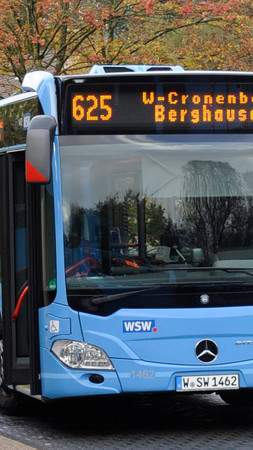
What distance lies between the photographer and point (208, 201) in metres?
7.99

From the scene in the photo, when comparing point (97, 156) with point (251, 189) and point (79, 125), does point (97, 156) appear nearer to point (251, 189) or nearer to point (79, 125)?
point (79, 125)

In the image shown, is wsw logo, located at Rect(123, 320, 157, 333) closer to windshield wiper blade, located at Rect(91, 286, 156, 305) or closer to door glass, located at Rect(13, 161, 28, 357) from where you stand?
windshield wiper blade, located at Rect(91, 286, 156, 305)

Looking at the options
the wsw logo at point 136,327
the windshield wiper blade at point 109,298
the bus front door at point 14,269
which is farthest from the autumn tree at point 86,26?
the wsw logo at point 136,327

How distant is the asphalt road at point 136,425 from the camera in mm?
7969

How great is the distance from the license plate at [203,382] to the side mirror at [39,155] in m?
1.77

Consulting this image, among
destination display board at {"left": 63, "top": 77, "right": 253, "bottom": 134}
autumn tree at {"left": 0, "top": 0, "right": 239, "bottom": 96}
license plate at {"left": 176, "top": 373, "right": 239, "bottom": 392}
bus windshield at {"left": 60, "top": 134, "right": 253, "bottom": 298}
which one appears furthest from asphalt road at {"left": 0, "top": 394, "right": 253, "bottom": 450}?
autumn tree at {"left": 0, "top": 0, "right": 239, "bottom": 96}

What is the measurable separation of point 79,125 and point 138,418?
8.97 ft

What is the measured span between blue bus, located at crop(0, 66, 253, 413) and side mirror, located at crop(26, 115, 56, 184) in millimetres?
12

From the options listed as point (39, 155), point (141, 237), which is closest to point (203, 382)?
point (141, 237)

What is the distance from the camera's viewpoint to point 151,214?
7980mm

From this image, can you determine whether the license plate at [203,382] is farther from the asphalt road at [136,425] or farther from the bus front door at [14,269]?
the bus front door at [14,269]

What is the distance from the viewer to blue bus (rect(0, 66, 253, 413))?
309 inches

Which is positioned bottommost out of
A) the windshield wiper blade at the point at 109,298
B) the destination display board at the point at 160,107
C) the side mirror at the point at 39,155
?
the windshield wiper blade at the point at 109,298

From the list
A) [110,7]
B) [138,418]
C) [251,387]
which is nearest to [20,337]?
[138,418]
